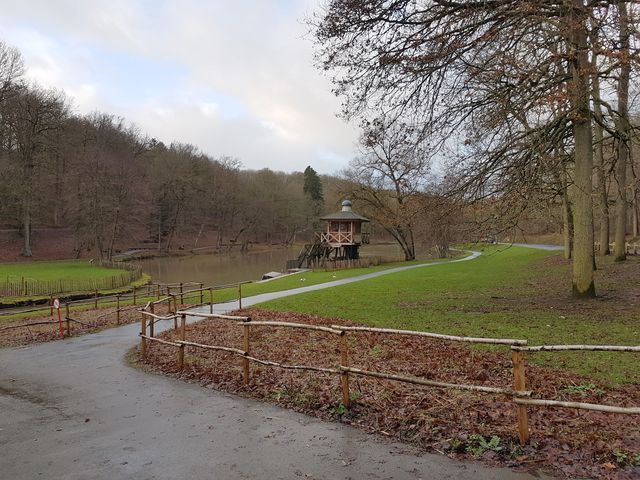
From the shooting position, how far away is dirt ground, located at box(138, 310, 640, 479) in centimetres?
437

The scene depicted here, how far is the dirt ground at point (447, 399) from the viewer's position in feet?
14.3

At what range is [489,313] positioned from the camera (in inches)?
491

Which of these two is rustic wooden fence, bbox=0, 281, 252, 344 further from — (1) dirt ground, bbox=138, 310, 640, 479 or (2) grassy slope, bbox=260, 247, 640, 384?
(1) dirt ground, bbox=138, 310, 640, 479

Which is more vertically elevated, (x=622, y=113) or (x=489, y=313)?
(x=622, y=113)

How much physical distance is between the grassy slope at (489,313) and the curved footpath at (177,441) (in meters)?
3.98

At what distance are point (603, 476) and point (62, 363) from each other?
10085 mm

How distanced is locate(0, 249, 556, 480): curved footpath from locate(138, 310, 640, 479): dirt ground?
1.02 ft

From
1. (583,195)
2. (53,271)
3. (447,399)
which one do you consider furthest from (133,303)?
(53,271)

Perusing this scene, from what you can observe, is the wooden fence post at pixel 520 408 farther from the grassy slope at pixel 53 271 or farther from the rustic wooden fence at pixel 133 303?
the grassy slope at pixel 53 271

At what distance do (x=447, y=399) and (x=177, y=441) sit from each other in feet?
10.3

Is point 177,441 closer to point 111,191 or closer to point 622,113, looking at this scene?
point 622,113

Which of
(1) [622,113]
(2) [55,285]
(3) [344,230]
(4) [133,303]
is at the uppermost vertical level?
(1) [622,113]

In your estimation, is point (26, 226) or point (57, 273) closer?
point (57, 273)

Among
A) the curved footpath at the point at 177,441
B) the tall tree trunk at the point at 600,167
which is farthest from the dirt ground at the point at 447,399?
the tall tree trunk at the point at 600,167
